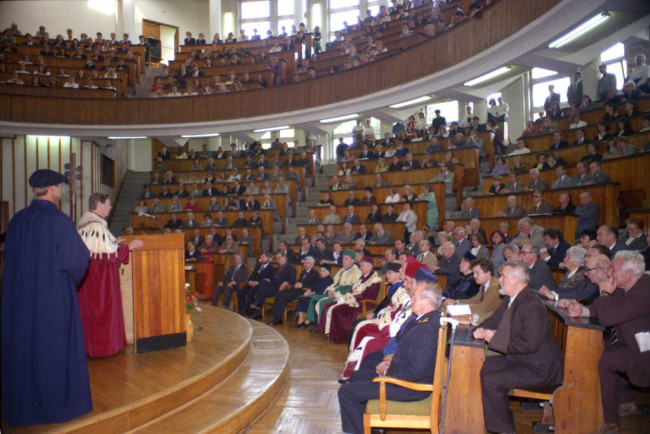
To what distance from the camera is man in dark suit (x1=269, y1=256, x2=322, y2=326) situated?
7047mm

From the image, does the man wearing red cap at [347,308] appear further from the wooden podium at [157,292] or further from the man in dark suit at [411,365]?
the man in dark suit at [411,365]

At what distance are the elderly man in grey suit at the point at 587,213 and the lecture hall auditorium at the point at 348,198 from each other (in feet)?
0.09

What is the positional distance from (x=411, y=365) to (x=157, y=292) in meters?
1.92

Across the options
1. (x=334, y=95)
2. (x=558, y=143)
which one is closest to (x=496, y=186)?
(x=558, y=143)

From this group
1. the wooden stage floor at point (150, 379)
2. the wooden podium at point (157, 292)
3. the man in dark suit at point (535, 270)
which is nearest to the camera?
the wooden stage floor at point (150, 379)

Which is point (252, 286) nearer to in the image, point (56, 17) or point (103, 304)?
point (103, 304)

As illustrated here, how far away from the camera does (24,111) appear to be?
12.5 meters

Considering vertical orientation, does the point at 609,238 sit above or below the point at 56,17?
below

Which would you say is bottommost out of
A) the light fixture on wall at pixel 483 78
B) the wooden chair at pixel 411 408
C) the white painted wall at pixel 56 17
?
the wooden chair at pixel 411 408

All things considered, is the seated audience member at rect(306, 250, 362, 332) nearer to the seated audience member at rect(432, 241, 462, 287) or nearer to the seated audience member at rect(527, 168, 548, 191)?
the seated audience member at rect(432, 241, 462, 287)

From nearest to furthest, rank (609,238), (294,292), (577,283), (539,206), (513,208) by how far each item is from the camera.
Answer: (577,283)
(609,238)
(539,206)
(294,292)
(513,208)

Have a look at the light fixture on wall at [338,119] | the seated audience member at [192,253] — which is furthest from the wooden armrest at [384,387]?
the light fixture on wall at [338,119]

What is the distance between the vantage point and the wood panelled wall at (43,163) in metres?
12.6

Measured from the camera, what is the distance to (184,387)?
10.00ft
